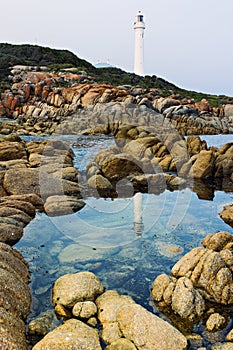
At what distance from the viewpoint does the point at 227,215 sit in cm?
1627

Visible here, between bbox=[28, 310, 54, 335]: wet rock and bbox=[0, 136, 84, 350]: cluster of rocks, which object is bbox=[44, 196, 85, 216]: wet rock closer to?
bbox=[0, 136, 84, 350]: cluster of rocks

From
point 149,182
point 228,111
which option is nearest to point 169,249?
point 149,182

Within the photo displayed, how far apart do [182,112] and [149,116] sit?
7.56 m

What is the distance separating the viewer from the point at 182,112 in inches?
2286

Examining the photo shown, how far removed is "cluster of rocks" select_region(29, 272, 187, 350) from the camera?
24.1 ft

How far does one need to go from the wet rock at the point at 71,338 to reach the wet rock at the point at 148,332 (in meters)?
0.74

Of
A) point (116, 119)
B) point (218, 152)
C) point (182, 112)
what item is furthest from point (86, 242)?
point (182, 112)

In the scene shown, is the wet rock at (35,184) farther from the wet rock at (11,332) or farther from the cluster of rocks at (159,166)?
the wet rock at (11,332)

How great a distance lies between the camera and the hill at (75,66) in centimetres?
8306

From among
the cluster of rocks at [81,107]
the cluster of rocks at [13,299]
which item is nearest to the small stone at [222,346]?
the cluster of rocks at [13,299]

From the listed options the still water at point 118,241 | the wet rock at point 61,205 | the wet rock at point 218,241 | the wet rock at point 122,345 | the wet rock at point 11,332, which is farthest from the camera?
the wet rock at point 61,205

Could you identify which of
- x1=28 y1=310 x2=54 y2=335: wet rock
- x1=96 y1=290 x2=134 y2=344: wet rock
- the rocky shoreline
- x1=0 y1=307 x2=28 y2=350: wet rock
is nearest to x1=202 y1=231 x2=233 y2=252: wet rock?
the rocky shoreline

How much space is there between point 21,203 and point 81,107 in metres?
46.8

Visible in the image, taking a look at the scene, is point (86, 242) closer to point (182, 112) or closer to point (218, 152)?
point (218, 152)
